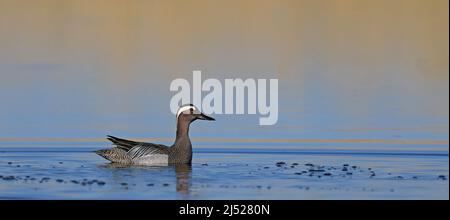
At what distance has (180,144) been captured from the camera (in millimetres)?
17000

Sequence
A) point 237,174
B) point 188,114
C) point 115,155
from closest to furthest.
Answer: point 237,174, point 115,155, point 188,114

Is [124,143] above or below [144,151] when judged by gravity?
above

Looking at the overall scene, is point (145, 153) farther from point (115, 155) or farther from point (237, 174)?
point (237, 174)

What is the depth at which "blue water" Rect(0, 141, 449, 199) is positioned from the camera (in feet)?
44.1

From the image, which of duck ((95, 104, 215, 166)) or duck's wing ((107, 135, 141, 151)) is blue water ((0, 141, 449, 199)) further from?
duck's wing ((107, 135, 141, 151))

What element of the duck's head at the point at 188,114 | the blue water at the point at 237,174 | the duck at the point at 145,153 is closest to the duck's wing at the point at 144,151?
the duck at the point at 145,153

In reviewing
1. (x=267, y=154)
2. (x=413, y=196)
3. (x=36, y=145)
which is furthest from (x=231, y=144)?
(x=413, y=196)

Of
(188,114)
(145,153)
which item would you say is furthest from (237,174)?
(188,114)

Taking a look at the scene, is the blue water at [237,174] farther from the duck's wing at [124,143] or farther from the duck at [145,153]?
the duck's wing at [124,143]

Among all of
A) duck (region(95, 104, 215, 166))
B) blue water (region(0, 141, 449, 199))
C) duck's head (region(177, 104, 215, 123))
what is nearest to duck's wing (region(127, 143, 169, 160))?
duck (region(95, 104, 215, 166))

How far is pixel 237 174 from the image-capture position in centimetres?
1520
